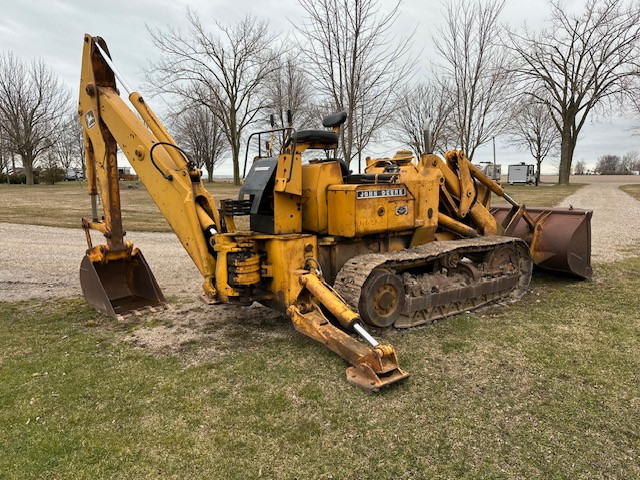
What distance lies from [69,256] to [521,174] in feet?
154

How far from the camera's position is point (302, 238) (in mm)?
5242

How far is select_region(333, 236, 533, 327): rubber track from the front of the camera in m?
5.19

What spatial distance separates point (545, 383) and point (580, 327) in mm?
1746

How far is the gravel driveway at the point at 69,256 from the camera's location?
302 inches

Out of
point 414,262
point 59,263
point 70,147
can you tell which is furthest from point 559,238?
point 70,147

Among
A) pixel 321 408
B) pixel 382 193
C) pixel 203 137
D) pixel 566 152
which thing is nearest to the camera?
pixel 321 408

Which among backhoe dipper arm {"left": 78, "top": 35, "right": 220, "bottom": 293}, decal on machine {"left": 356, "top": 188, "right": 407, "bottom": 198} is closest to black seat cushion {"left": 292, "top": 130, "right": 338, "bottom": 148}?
decal on machine {"left": 356, "top": 188, "right": 407, "bottom": 198}

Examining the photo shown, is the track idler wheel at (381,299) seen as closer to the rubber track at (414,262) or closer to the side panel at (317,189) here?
the rubber track at (414,262)

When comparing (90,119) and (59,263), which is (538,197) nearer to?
(59,263)

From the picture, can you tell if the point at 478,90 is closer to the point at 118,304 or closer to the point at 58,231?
the point at 58,231

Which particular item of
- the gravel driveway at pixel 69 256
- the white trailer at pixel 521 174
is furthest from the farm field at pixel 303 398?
the white trailer at pixel 521 174

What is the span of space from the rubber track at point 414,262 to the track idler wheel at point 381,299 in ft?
0.36

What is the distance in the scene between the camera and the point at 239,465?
10.3 ft

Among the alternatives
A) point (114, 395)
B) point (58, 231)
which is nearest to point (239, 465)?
point (114, 395)
